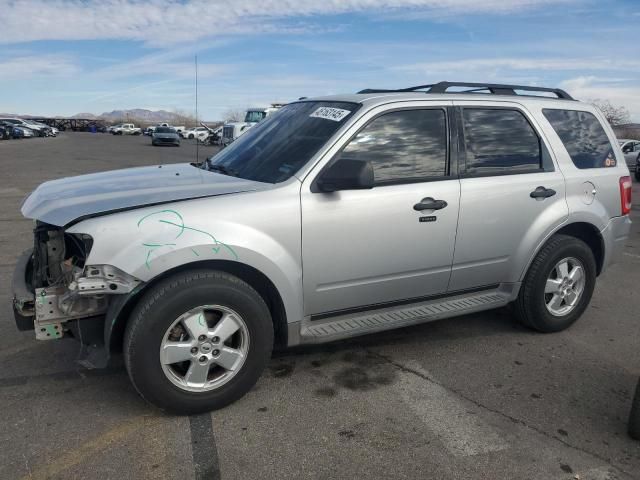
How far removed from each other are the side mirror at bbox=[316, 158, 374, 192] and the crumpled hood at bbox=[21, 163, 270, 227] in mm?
377

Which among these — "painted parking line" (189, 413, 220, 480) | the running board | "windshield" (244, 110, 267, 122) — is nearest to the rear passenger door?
the running board

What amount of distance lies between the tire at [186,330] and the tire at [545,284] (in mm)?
2264

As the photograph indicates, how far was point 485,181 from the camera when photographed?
3.92 m

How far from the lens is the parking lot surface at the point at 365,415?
9.00 ft

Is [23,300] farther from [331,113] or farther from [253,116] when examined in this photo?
[253,116]

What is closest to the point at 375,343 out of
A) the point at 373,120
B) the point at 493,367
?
the point at 493,367

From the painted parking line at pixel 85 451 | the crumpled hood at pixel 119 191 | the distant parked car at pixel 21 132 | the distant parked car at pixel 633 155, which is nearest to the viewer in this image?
the painted parking line at pixel 85 451

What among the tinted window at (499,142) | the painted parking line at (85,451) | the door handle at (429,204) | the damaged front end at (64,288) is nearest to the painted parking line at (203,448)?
the painted parking line at (85,451)

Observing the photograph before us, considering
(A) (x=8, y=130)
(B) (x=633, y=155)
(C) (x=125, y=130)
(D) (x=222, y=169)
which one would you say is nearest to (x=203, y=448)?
(D) (x=222, y=169)

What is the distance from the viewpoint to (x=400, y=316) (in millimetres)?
3783

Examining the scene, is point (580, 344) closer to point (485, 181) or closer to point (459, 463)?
point (485, 181)

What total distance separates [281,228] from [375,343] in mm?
1551

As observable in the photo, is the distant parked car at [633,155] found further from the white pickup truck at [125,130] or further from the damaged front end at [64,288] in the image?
the white pickup truck at [125,130]

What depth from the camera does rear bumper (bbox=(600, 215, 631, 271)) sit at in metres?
4.62
